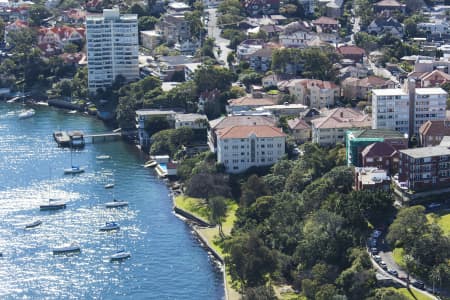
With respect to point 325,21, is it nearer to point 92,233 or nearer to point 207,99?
point 207,99

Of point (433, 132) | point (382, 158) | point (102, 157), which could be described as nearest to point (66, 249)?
point (382, 158)

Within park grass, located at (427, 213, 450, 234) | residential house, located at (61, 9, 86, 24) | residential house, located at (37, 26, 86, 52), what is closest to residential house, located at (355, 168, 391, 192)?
park grass, located at (427, 213, 450, 234)

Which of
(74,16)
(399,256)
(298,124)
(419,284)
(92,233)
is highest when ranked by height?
(74,16)

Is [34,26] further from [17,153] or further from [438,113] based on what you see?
[438,113]

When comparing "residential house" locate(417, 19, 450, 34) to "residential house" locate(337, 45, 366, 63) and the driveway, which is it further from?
the driveway

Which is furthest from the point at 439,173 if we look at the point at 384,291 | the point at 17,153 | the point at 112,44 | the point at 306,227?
the point at 112,44

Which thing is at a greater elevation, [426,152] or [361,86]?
[361,86]
